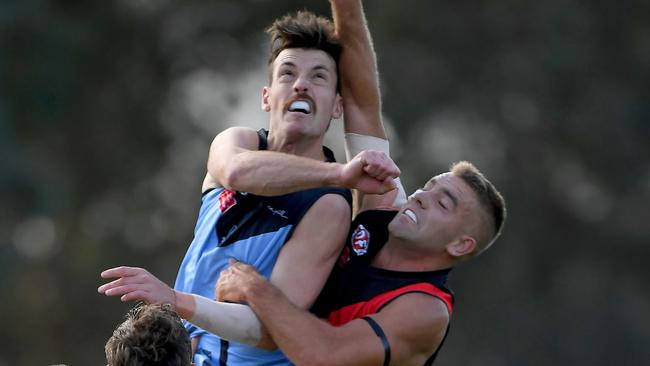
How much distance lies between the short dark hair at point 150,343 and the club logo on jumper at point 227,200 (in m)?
1.65

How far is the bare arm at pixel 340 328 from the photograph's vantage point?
643cm

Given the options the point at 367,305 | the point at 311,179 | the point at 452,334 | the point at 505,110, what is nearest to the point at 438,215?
the point at 367,305

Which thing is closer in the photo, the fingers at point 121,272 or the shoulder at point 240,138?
the fingers at point 121,272

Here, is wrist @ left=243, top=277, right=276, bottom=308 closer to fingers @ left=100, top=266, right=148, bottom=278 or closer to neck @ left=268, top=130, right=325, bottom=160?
fingers @ left=100, top=266, right=148, bottom=278

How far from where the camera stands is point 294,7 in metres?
20.0

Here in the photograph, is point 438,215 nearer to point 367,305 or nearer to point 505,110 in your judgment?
point 367,305

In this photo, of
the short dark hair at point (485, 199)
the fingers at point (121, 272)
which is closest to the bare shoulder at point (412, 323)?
the short dark hair at point (485, 199)

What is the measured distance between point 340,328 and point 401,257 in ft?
1.70

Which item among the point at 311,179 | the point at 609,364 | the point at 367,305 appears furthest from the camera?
the point at 609,364

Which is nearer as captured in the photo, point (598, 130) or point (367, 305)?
point (367, 305)

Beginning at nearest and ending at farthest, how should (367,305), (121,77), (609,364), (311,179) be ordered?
(311,179), (367,305), (609,364), (121,77)

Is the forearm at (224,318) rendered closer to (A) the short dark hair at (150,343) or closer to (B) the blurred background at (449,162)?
(A) the short dark hair at (150,343)

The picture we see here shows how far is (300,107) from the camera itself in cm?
687

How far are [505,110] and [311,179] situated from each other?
48.4 ft
